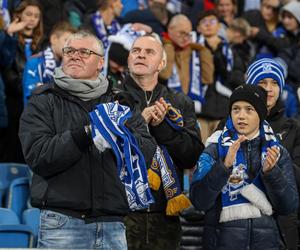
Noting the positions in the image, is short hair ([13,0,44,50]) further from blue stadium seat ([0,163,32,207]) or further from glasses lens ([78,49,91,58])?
glasses lens ([78,49,91,58])

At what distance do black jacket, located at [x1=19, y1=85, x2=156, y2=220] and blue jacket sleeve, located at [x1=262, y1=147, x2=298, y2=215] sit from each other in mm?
936

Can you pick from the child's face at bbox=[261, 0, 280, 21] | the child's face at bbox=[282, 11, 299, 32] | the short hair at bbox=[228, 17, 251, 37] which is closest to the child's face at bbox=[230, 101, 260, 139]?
the short hair at bbox=[228, 17, 251, 37]

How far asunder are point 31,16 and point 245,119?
436 cm

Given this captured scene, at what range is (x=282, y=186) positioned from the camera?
22.0 ft

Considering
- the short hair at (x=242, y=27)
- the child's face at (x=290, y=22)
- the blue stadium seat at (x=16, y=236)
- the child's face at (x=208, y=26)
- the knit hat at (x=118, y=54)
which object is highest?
the child's face at (x=290, y=22)

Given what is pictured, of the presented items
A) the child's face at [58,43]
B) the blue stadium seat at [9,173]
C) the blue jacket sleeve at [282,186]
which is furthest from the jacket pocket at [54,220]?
the child's face at [58,43]

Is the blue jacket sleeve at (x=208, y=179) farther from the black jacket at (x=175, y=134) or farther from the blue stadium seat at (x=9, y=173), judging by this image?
the blue stadium seat at (x=9, y=173)

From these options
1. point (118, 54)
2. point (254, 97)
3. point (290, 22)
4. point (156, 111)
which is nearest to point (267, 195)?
point (254, 97)

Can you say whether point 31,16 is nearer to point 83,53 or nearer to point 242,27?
point 242,27

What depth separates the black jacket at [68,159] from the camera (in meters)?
5.93

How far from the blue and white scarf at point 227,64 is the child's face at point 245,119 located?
4377 mm

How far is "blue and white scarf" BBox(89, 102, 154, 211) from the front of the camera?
5.86m

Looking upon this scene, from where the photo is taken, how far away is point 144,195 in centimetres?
617

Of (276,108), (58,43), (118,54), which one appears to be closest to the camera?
(276,108)
